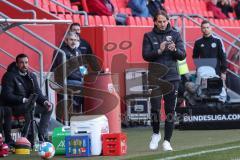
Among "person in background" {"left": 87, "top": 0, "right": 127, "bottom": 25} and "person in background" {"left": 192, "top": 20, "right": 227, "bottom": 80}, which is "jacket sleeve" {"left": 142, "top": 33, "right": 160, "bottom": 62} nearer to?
"person in background" {"left": 192, "top": 20, "right": 227, "bottom": 80}

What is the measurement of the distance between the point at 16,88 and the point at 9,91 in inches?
6.3

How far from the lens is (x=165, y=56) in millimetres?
13008

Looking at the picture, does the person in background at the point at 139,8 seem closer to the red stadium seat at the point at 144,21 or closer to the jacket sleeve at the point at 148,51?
the red stadium seat at the point at 144,21

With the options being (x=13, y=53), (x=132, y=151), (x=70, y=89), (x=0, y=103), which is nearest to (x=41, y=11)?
(x=13, y=53)

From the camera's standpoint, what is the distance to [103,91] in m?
15.1

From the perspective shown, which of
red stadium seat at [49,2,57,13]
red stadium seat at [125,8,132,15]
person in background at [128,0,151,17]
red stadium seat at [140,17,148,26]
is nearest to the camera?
red stadium seat at [49,2,57,13]

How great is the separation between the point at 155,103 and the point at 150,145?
68 centimetres

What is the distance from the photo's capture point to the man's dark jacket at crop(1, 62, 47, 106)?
1383cm

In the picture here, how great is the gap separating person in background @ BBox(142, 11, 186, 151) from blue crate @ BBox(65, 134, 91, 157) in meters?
1.04

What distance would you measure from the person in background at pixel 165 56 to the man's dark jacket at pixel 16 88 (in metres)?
1.97

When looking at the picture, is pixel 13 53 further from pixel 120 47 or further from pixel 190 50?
pixel 190 50

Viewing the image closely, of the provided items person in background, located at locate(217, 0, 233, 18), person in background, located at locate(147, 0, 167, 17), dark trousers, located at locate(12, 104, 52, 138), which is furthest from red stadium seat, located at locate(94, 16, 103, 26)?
person in background, located at locate(217, 0, 233, 18)

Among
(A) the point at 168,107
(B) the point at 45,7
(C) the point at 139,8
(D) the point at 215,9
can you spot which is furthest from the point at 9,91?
(D) the point at 215,9

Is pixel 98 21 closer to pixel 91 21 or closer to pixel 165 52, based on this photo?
pixel 91 21
